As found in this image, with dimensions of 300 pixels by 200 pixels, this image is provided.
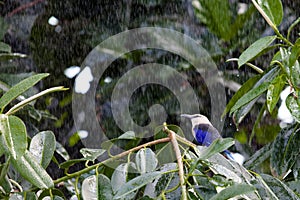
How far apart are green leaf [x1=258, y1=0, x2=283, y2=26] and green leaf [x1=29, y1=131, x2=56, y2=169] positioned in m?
0.33

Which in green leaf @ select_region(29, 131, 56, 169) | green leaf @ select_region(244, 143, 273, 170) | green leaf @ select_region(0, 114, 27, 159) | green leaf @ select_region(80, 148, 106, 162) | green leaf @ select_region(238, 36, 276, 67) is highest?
green leaf @ select_region(238, 36, 276, 67)

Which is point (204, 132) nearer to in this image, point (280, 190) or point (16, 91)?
point (280, 190)

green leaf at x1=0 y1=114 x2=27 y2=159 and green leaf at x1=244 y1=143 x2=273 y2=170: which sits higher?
green leaf at x1=0 y1=114 x2=27 y2=159

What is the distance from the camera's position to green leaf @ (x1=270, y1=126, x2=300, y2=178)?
3.13 ft

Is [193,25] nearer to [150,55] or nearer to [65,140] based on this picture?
[150,55]

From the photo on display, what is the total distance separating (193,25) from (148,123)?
33 centimetres

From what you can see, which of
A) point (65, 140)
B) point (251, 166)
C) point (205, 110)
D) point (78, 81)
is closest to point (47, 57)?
point (78, 81)

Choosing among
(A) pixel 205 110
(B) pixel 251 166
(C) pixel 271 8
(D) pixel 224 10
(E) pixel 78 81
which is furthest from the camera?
(E) pixel 78 81

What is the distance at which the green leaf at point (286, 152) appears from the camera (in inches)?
37.6

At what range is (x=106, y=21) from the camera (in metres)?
1.98

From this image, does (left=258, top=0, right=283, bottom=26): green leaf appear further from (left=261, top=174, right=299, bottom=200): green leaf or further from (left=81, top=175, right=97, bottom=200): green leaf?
(left=81, top=175, right=97, bottom=200): green leaf

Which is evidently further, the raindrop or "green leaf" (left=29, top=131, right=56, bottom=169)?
the raindrop

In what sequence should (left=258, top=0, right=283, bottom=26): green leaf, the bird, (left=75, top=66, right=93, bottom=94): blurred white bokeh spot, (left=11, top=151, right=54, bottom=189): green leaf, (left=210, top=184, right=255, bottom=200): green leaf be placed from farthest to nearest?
(left=75, top=66, right=93, bottom=94): blurred white bokeh spot → the bird → (left=258, top=0, right=283, bottom=26): green leaf → (left=11, top=151, right=54, bottom=189): green leaf → (left=210, top=184, right=255, bottom=200): green leaf

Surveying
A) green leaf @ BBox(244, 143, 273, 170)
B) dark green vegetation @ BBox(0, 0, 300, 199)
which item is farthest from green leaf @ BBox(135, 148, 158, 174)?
green leaf @ BBox(244, 143, 273, 170)
